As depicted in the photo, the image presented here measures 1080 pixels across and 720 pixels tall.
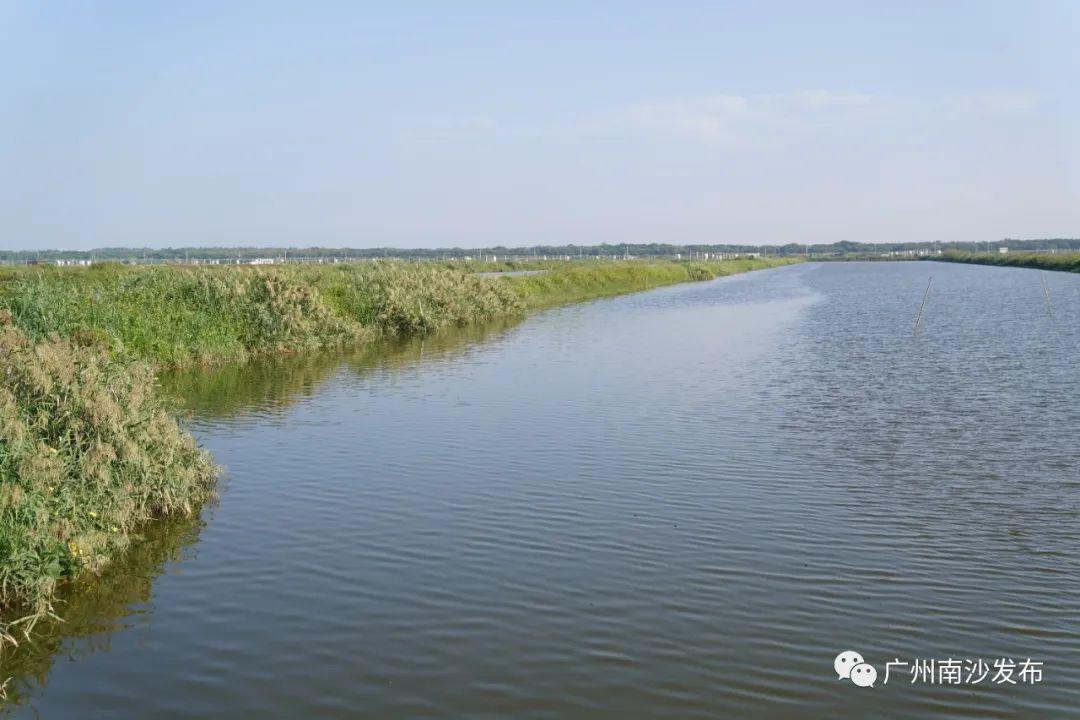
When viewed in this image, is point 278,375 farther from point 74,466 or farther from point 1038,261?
point 1038,261

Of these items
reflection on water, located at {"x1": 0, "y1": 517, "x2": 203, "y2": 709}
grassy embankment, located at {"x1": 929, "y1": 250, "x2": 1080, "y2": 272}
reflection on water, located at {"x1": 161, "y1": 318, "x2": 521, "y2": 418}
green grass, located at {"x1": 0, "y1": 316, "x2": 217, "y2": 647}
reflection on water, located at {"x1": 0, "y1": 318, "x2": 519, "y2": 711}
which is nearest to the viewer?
reflection on water, located at {"x1": 0, "y1": 517, "x2": 203, "y2": 709}

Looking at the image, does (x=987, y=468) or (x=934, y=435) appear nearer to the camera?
(x=987, y=468)

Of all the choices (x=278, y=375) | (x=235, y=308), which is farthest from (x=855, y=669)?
(x=235, y=308)

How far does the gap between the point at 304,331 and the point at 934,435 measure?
20.8 meters

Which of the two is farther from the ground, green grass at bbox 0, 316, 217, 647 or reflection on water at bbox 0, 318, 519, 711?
green grass at bbox 0, 316, 217, 647

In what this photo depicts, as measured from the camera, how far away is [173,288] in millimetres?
29578

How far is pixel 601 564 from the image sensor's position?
997cm

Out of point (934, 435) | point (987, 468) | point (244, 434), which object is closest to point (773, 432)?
point (934, 435)

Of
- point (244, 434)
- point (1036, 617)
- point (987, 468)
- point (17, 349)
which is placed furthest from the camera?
point (244, 434)

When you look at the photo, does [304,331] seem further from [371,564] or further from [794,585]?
[794,585]

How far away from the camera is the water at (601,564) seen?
7.36m

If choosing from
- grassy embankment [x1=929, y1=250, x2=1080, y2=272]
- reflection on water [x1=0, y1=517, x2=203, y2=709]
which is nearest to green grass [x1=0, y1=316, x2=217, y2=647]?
reflection on water [x1=0, y1=517, x2=203, y2=709]

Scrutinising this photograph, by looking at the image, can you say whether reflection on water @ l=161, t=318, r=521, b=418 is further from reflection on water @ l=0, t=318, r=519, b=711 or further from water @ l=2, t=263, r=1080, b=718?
water @ l=2, t=263, r=1080, b=718

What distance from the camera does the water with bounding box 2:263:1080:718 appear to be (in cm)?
736
